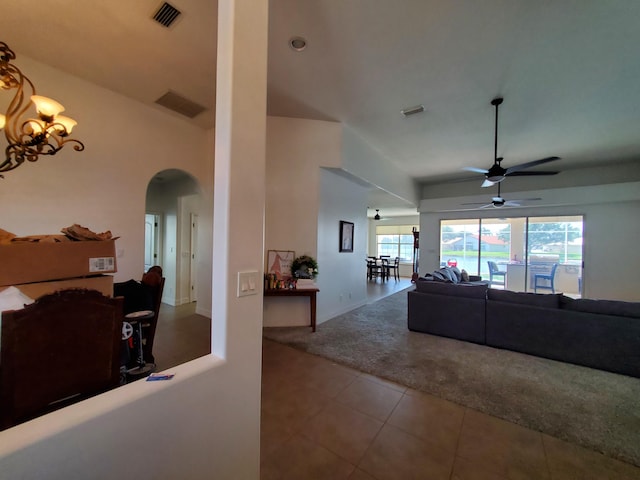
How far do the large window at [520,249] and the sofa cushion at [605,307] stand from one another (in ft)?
14.4

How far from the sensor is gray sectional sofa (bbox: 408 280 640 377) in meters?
2.64

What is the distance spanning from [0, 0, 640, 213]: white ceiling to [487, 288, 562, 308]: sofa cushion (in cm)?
244

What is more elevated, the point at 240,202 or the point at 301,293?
the point at 240,202

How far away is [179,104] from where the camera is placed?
141 inches

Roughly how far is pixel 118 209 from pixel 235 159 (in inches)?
125

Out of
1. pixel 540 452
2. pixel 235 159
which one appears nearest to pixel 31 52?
pixel 235 159

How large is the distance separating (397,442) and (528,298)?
2.60 meters

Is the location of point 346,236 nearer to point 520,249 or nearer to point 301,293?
point 301,293

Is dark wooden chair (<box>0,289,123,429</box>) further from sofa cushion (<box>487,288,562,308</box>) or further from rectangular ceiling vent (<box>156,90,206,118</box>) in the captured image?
sofa cushion (<box>487,288,562,308</box>)

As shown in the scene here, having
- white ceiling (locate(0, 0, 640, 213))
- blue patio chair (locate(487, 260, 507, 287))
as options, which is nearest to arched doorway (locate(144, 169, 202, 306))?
white ceiling (locate(0, 0, 640, 213))

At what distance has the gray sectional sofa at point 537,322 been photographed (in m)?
2.64

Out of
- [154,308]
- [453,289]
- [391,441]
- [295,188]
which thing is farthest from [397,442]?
[295,188]

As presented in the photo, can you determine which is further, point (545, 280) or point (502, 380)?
point (545, 280)

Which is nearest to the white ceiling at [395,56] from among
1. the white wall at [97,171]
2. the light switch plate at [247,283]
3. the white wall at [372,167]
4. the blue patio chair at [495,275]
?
the white wall at [97,171]
